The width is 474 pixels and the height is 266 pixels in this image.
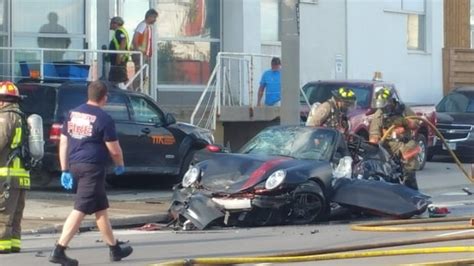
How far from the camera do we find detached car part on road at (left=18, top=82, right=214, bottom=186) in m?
18.3

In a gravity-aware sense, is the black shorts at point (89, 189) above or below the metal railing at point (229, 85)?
below

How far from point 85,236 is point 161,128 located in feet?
17.2

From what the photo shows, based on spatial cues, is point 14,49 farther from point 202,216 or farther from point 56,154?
point 202,216

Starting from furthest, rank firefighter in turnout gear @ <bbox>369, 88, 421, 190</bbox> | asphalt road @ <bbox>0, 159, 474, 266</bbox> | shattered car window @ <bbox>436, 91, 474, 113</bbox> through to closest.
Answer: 1. shattered car window @ <bbox>436, 91, 474, 113</bbox>
2. firefighter in turnout gear @ <bbox>369, 88, 421, 190</bbox>
3. asphalt road @ <bbox>0, 159, 474, 266</bbox>

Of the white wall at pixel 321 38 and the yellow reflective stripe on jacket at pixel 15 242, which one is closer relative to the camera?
the yellow reflective stripe on jacket at pixel 15 242

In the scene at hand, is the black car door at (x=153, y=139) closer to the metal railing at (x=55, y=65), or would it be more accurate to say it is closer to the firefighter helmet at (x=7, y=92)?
the metal railing at (x=55, y=65)

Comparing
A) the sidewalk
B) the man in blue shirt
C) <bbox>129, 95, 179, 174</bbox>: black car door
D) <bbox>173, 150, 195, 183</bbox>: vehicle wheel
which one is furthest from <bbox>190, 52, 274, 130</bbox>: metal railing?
the sidewalk

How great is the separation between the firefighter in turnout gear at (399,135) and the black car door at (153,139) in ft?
11.6

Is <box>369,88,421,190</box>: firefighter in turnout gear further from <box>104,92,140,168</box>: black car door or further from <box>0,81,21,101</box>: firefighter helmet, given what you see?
<box>0,81,21,101</box>: firefighter helmet

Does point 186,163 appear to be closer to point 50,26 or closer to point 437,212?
→ point 437,212

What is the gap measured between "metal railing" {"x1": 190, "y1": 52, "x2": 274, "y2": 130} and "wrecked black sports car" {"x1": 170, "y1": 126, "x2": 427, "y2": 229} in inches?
264

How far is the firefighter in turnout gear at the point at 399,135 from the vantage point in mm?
17513

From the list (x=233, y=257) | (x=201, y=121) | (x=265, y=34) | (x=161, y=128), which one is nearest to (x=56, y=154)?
(x=161, y=128)

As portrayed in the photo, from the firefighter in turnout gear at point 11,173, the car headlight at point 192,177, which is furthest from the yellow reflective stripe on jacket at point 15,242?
the car headlight at point 192,177
